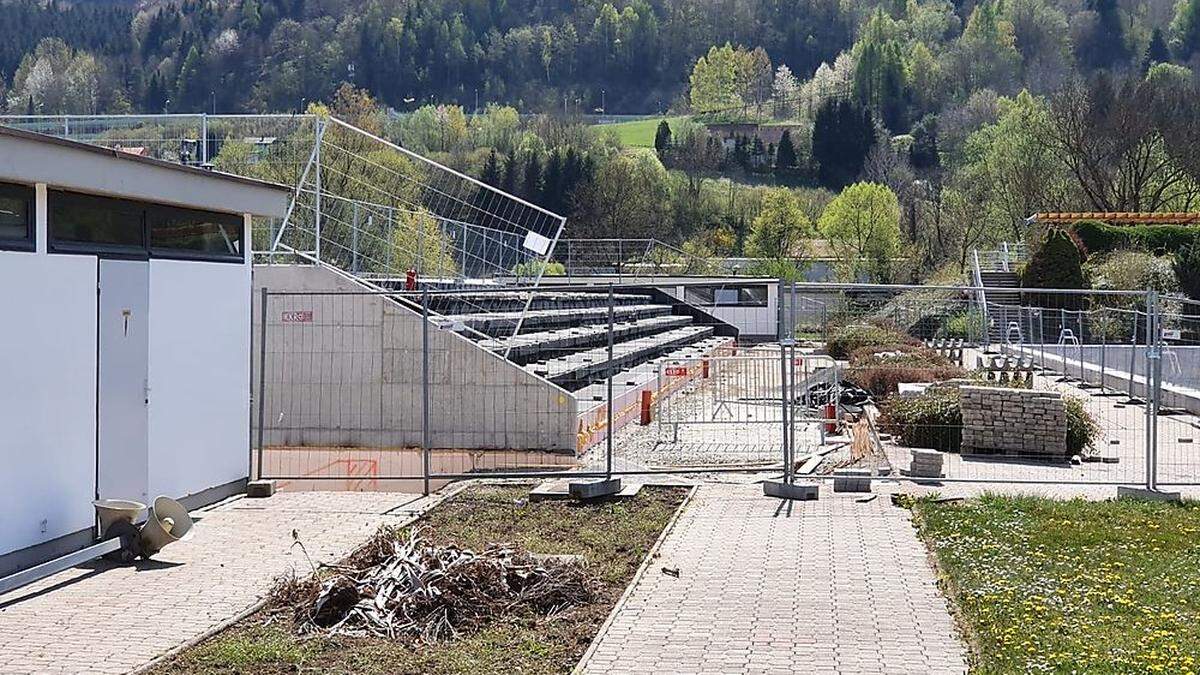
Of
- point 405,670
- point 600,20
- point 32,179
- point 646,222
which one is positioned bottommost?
point 405,670

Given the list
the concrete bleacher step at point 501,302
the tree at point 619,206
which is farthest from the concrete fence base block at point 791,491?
the tree at point 619,206

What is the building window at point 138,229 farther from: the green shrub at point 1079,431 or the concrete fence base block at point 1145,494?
the green shrub at point 1079,431

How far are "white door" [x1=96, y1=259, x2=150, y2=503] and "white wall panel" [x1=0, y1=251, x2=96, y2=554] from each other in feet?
0.60

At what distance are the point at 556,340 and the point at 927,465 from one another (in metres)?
8.38

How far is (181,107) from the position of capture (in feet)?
505

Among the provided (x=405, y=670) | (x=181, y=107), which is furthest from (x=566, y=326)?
(x=181, y=107)

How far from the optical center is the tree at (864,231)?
55328 mm

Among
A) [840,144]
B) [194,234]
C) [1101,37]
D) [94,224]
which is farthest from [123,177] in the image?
[1101,37]

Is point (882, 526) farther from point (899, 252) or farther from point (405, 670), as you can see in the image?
point (899, 252)

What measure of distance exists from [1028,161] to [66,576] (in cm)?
5469

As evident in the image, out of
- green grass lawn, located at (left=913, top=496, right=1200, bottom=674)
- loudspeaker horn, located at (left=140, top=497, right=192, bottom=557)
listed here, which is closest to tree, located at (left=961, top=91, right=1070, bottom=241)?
green grass lawn, located at (left=913, top=496, right=1200, bottom=674)

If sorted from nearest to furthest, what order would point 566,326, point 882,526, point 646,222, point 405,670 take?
point 405,670, point 882,526, point 566,326, point 646,222

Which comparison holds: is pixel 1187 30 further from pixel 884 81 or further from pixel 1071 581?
pixel 1071 581

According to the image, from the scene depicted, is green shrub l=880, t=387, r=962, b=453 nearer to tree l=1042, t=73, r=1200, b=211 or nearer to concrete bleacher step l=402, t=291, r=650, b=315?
concrete bleacher step l=402, t=291, r=650, b=315
